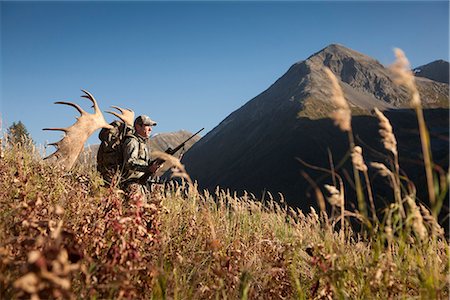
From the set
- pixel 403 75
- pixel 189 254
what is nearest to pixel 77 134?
pixel 189 254

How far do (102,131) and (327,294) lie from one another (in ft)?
17.1

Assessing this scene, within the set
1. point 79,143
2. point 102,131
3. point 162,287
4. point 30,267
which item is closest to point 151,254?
point 162,287

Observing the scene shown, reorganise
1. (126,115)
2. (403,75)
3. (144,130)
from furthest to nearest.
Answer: (126,115) < (144,130) < (403,75)

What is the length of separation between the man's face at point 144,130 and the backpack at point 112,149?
0.18m

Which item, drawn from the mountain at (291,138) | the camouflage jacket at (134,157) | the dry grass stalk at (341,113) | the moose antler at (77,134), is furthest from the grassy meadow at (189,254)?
the mountain at (291,138)

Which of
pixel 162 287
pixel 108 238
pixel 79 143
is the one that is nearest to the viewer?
pixel 162 287

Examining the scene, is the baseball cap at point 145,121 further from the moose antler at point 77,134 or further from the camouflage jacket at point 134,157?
the moose antler at point 77,134

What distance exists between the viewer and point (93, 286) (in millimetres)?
1924

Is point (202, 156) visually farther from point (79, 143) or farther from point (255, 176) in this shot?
point (79, 143)

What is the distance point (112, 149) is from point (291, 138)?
12335 cm

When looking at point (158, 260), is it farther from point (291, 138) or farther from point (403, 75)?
point (291, 138)

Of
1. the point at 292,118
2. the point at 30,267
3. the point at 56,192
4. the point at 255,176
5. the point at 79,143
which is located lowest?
the point at 255,176

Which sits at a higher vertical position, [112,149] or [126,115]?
[126,115]

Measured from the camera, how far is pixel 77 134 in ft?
19.5
